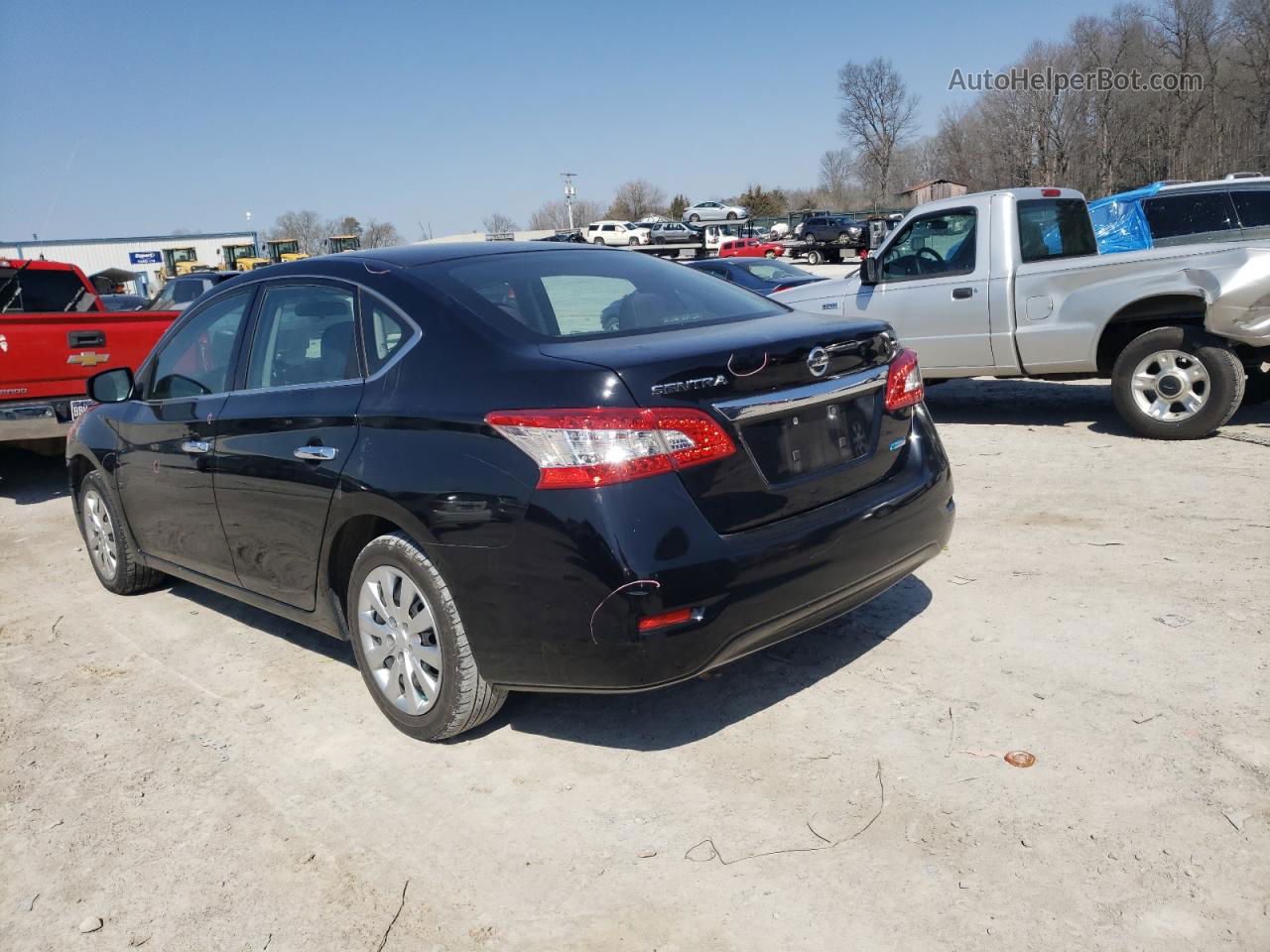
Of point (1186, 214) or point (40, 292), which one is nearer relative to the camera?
point (40, 292)

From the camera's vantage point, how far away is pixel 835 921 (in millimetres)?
2447

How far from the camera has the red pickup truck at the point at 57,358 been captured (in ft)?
25.7

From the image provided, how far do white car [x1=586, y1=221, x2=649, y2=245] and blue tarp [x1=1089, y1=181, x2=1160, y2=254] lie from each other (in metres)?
43.7

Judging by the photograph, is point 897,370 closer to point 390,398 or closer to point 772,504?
point 772,504

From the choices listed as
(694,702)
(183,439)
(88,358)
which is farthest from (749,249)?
(694,702)

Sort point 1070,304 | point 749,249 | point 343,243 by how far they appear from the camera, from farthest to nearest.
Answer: point 343,243
point 749,249
point 1070,304

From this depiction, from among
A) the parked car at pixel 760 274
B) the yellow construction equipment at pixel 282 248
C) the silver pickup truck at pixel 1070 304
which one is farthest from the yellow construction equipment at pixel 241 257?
the silver pickup truck at pixel 1070 304

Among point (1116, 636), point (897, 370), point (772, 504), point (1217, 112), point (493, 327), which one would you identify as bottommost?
point (1116, 636)

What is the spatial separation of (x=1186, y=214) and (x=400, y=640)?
10341mm

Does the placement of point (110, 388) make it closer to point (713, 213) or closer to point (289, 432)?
point (289, 432)

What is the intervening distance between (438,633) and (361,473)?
2.04ft

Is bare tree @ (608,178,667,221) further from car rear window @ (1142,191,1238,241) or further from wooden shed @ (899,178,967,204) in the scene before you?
car rear window @ (1142,191,1238,241)

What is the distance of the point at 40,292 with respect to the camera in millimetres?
9961

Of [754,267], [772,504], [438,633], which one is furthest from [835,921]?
[754,267]
